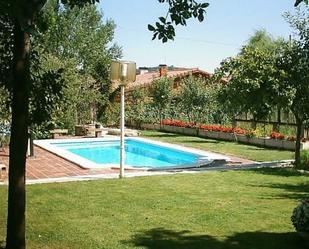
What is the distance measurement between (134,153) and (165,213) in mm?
12942

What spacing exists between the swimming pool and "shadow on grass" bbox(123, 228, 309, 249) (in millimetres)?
8004

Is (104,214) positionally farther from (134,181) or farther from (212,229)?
(134,181)

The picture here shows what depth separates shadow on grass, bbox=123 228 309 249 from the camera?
616cm

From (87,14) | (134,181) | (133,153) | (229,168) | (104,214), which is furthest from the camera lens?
(87,14)

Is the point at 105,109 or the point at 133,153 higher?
the point at 105,109

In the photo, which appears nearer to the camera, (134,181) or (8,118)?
(134,181)

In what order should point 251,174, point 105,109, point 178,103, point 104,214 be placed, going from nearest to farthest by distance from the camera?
1. point 104,214
2. point 251,174
3. point 178,103
4. point 105,109

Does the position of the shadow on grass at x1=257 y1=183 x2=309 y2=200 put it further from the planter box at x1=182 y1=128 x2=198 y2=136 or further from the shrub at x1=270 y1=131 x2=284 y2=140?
the planter box at x1=182 y1=128 x2=198 y2=136

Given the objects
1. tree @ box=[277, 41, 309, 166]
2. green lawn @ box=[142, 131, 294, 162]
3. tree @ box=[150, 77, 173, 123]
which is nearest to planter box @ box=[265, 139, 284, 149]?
green lawn @ box=[142, 131, 294, 162]

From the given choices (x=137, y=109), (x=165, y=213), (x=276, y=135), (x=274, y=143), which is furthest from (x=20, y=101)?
(x=137, y=109)

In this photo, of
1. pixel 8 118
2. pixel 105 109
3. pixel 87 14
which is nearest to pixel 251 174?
pixel 8 118

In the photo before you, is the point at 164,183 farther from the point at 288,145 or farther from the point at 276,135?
the point at 276,135

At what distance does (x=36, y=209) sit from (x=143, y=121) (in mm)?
23140

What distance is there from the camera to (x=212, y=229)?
700cm
